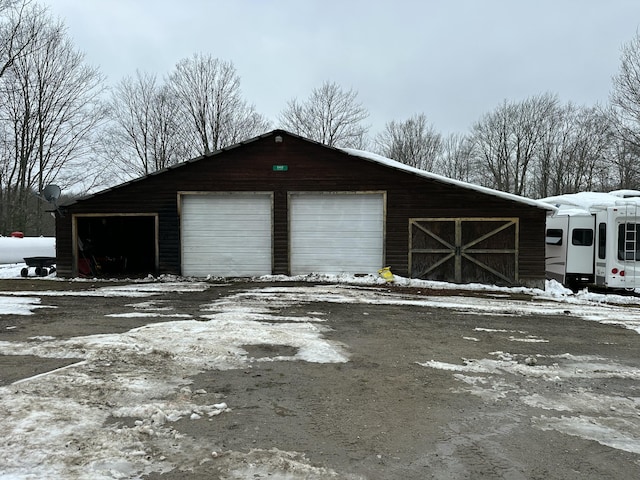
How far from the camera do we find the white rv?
1316 centimetres

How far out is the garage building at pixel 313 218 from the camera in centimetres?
1464

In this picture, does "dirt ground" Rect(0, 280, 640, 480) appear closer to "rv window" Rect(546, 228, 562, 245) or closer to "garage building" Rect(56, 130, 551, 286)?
"garage building" Rect(56, 130, 551, 286)

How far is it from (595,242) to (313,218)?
29.0 ft

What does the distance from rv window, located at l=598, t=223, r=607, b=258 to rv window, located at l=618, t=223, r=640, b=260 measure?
361 mm

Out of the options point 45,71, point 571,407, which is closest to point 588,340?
point 571,407

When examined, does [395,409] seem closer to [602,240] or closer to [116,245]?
[602,240]

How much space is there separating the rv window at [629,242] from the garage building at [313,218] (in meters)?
2.10

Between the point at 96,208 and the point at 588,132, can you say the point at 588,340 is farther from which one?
the point at 588,132

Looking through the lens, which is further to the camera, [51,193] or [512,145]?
[512,145]

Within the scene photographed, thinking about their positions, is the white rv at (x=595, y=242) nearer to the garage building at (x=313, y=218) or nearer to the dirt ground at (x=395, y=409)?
the garage building at (x=313, y=218)

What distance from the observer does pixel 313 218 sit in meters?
15.3

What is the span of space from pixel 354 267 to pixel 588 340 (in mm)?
8707

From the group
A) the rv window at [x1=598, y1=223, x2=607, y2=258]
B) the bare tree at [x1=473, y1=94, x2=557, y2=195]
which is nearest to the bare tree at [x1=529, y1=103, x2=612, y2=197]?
the bare tree at [x1=473, y1=94, x2=557, y2=195]

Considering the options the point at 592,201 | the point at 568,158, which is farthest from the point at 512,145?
the point at 592,201
